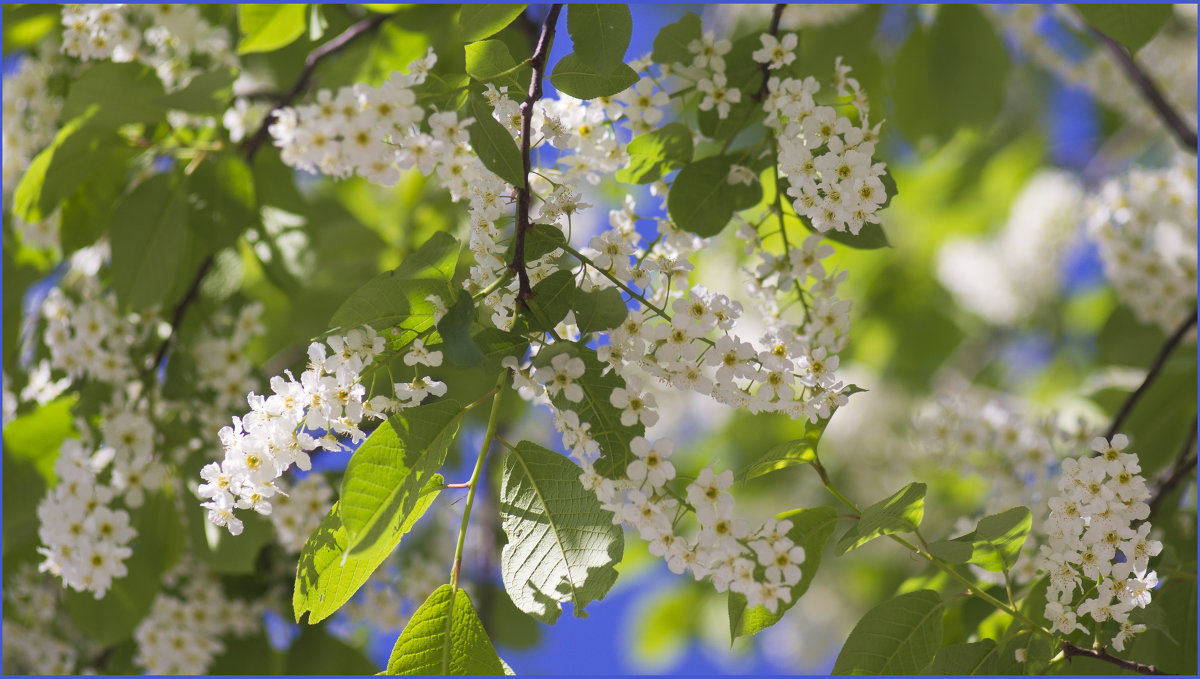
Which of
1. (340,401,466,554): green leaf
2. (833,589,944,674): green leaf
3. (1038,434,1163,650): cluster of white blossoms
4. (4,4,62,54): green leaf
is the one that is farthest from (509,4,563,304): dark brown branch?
(4,4,62,54): green leaf

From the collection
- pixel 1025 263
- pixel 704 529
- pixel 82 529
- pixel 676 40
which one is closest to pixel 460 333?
pixel 704 529

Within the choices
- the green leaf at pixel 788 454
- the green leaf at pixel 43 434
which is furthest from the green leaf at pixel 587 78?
the green leaf at pixel 43 434

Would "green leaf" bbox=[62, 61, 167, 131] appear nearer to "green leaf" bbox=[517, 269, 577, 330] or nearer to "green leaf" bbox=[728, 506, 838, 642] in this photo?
"green leaf" bbox=[517, 269, 577, 330]

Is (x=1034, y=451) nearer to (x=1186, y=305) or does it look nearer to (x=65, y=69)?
(x=1186, y=305)

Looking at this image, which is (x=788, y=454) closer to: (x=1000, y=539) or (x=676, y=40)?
(x=1000, y=539)

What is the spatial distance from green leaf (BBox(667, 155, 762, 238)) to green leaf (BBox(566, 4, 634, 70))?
0.96 ft

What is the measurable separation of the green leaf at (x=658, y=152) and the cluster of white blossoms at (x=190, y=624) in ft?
4.77

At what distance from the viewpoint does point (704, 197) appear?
1506mm

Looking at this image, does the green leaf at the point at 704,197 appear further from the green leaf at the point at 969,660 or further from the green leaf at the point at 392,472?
the green leaf at the point at 969,660

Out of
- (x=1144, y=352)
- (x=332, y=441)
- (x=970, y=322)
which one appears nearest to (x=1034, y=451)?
(x=1144, y=352)

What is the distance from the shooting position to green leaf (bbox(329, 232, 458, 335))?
3.72ft

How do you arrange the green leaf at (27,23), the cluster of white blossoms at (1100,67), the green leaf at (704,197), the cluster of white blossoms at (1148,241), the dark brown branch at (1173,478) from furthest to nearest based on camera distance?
1. the cluster of white blossoms at (1100,67)
2. the cluster of white blossoms at (1148,241)
3. the green leaf at (27,23)
4. the dark brown branch at (1173,478)
5. the green leaf at (704,197)

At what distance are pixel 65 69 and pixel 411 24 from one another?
949mm

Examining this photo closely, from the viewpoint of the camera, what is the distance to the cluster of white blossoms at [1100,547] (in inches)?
48.1
